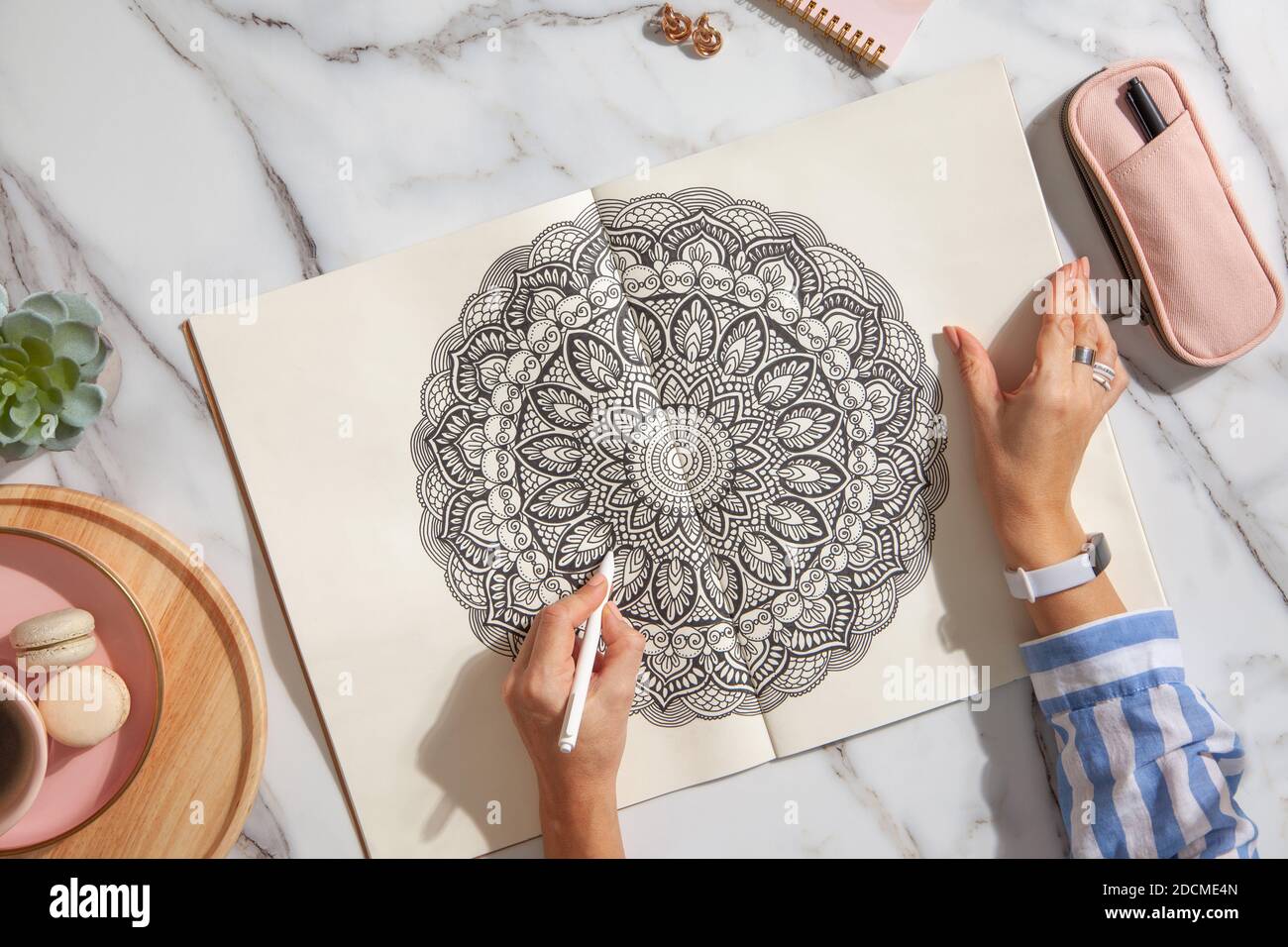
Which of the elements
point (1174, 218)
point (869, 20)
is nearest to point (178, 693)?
point (869, 20)

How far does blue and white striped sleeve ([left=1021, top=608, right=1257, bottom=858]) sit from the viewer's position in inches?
25.1

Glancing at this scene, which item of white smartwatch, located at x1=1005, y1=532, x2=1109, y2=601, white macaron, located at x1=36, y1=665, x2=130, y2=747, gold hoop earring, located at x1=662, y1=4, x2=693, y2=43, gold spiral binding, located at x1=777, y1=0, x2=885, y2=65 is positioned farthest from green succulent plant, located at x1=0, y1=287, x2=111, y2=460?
white smartwatch, located at x1=1005, y1=532, x2=1109, y2=601

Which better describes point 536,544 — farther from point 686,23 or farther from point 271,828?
point 686,23

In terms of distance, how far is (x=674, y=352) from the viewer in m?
0.67

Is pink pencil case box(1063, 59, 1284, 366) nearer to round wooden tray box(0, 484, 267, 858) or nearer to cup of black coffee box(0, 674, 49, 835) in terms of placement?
round wooden tray box(0, 484, 267, 858)

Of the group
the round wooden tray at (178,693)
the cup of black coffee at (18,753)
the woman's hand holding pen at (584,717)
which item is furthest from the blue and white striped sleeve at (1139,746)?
the cup of black coffee at (18,753)

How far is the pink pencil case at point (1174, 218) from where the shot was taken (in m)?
0.66

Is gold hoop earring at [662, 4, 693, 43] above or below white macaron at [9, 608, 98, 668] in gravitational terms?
above

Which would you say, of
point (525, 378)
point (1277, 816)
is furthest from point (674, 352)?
point (1277, 816)

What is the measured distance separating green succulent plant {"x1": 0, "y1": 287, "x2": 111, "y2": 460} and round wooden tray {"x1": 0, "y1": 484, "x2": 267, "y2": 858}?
6cm

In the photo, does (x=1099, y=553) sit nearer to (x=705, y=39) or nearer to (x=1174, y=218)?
(x=1174, y=218)

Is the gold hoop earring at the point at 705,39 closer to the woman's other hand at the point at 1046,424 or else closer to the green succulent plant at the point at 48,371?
the woman's other hand at the point at 1046,424

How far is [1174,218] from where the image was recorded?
2.16 ft

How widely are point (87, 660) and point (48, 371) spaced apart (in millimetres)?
218
